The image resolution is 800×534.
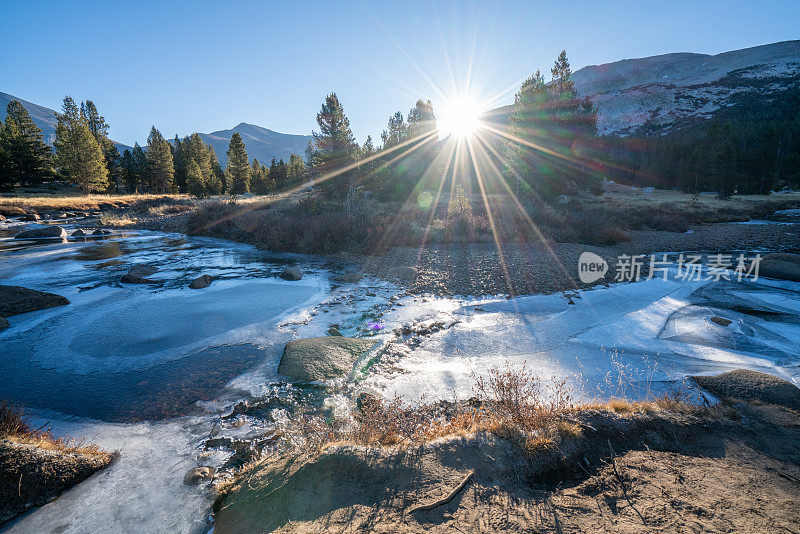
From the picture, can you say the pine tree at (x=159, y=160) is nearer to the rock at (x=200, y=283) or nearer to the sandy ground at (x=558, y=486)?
the rock at (x=200, y=283)

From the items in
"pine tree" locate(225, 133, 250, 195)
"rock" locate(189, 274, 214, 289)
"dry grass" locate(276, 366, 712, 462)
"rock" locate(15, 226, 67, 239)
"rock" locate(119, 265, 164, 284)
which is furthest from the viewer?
"pine tree" locate(225, 133, 250, 195)

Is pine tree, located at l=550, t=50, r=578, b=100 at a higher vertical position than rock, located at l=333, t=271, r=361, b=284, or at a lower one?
higher

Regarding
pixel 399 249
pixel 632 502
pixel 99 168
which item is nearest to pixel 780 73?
pixel 399 249

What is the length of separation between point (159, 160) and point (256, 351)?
2752 inches

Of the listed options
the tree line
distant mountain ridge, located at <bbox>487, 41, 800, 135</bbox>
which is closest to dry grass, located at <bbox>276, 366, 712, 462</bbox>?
the tree line

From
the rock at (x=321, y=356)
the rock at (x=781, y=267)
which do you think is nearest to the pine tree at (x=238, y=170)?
the rock at (x=321, y=356)

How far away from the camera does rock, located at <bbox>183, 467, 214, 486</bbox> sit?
3.38m

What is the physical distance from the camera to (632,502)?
8.17 ft

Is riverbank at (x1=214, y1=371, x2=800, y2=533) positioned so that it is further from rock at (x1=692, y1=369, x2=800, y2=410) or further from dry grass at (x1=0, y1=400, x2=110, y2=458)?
dry grass at (x1=0, y1=400, x2=110, y2=458)

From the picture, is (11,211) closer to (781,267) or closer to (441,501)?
(441,501)

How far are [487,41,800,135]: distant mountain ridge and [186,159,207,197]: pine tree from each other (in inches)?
2489

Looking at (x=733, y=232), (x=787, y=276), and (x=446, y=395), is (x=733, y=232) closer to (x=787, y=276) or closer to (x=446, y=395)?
(x=787, y=276)

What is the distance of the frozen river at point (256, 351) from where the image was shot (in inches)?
145

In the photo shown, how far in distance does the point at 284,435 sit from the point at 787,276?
706 inches
